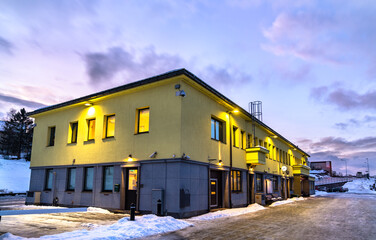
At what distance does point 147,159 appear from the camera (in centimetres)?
1619

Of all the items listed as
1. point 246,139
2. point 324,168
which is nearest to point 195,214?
point 246,139

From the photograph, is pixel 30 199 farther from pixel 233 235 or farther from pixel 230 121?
pixel 233 235

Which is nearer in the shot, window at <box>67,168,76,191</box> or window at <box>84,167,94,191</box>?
window at <box>84,167,94,191</box>

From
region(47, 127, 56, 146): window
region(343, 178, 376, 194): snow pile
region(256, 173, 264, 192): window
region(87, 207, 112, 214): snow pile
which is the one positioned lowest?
region(343, 178, 376, 194): snow pile

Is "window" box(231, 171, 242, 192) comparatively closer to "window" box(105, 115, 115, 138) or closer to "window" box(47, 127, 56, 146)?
"window" box(105, 115, 115, 138)

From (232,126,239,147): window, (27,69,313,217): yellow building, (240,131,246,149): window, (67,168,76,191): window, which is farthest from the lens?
(240,131,246,149): window

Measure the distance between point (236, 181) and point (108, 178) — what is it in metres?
9.88

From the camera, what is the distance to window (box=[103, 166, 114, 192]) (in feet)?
59.4

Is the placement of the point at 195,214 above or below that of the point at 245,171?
below

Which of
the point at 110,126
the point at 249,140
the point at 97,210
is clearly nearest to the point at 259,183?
the point at 249,140

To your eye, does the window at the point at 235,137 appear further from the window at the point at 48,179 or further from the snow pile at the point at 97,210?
the window at the point at 48,179

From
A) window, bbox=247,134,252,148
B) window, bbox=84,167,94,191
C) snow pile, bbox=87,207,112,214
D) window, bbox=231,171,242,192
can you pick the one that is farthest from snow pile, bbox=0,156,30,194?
window, bbox=247,134,252,148

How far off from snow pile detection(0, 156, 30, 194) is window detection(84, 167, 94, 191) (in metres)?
30.4

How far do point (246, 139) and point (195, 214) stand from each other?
11275 mm
